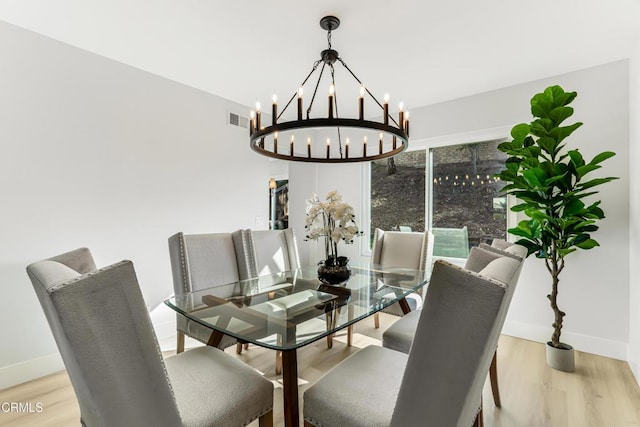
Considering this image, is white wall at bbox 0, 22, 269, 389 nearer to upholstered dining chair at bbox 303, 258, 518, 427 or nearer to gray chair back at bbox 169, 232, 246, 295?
gray chair back at bbox 169, 232, 246, 295

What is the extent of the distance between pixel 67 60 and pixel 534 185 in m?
3.92

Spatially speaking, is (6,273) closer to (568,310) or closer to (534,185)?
(534,185)

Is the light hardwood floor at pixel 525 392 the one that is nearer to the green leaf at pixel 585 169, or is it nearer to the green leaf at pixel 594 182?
the green leaf at pixel 594 182

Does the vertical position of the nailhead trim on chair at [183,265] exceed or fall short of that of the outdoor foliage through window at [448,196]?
it falls short

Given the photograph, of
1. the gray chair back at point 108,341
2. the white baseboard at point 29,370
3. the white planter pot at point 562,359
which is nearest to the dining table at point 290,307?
the gray chair back at point 108,341

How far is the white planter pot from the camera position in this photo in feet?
7.82

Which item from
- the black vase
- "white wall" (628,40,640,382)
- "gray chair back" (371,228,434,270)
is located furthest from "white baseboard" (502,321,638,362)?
the black vase

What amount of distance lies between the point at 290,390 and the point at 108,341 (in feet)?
2.42

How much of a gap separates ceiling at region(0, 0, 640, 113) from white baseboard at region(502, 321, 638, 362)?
2.47 metres

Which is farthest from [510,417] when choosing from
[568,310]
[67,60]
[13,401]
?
[67,60]

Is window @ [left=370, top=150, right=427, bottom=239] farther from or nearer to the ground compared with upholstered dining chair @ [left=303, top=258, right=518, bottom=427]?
farther from the ground

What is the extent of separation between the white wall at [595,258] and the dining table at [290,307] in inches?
54.9

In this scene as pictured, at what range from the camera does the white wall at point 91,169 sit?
2.22 m

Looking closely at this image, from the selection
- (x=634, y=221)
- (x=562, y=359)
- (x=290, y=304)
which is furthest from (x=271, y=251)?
(x=634, y=221)
